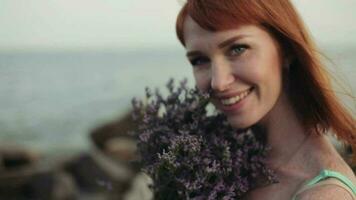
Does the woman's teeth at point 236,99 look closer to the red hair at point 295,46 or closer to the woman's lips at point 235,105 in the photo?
the woman's lips at point 235,105

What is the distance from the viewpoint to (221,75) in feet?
7.04

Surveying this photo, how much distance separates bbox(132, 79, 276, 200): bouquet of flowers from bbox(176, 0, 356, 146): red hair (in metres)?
0.32

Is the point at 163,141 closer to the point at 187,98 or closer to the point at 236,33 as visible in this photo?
the point at 187,98

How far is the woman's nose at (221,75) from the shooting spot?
215 centimetres

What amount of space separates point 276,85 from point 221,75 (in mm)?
299

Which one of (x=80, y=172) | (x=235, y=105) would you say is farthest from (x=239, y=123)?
(x=80, y=172)

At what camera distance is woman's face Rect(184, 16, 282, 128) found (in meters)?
2.15

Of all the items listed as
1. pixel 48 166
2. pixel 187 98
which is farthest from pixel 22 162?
pixel 187 98

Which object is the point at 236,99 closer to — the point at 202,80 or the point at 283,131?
the point at 202,80

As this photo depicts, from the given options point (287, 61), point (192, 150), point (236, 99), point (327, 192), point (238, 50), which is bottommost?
point (327, 192)

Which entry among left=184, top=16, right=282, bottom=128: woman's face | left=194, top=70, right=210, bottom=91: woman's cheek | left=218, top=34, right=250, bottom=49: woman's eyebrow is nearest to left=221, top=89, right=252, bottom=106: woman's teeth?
left=184, top=16, right=282, bottom=128: woman's face

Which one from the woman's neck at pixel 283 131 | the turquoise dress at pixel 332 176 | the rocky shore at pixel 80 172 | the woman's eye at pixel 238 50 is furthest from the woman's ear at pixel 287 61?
the rocky shore at pixel 80 172

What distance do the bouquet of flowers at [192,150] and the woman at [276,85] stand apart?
10 centimetres

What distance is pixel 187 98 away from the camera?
2393 mm
